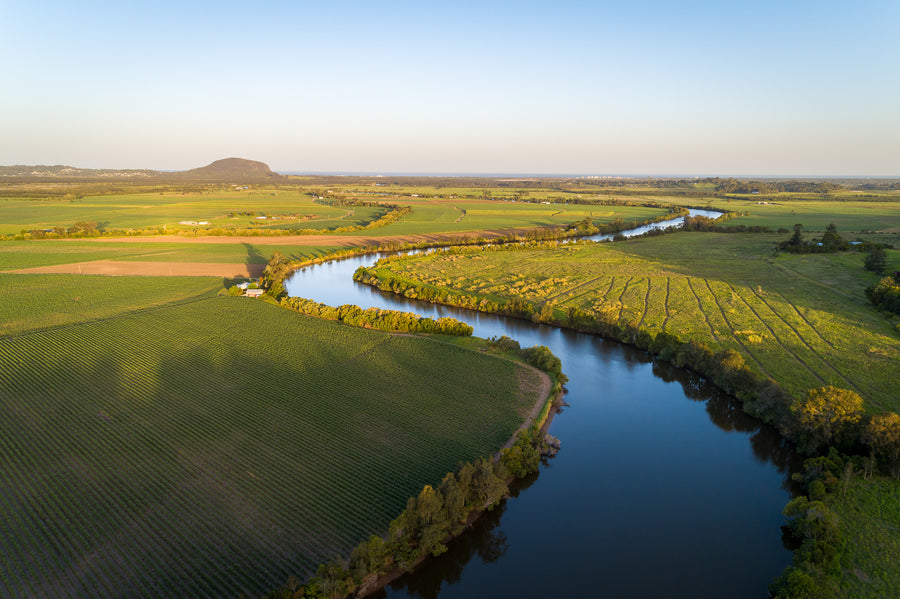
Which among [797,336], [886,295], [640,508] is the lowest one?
[640,508]

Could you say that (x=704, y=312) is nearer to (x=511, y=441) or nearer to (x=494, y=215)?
(x=511, y=441)

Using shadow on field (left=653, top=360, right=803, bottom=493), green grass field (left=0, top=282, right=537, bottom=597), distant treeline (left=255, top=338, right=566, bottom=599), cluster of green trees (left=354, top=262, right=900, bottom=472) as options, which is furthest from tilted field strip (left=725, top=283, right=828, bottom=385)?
distant treeline (left=255, top=338, right=566, bottom=599)

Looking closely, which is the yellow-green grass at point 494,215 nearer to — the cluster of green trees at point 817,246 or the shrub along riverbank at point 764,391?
the shrub along riverbank at point 764,391

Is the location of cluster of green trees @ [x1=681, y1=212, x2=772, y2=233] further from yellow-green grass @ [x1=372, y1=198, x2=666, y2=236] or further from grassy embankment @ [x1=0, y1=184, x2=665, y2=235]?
grassy embankment @ [x1=0, y1=184, x2=665, y2=235]

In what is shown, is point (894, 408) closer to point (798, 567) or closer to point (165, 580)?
point (798, 567)

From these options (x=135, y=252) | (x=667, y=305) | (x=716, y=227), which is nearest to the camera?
(x=667, y=305)

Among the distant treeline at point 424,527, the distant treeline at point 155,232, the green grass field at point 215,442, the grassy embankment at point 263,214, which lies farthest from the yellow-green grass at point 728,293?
the grassy embankment at point 263,214

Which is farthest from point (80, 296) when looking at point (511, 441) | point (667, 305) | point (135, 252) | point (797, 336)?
point (797, 336)

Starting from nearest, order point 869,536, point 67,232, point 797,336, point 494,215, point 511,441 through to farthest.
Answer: point 869,536 < point 511,441 < point 797,336 < point 67,232 < point 494,215
